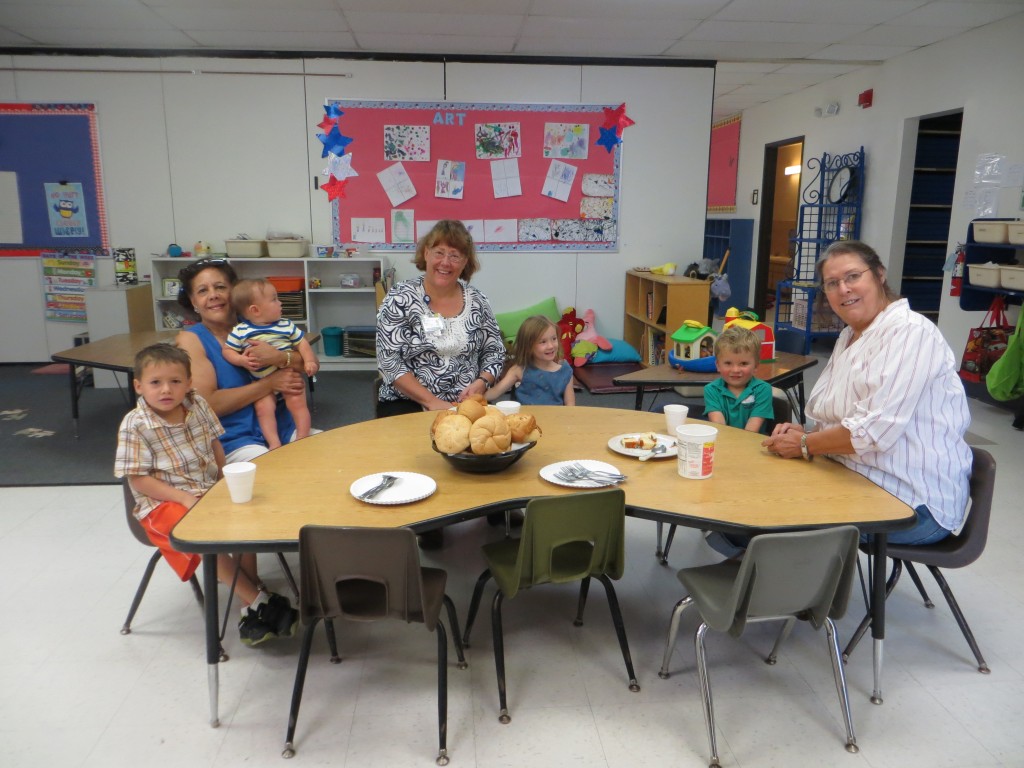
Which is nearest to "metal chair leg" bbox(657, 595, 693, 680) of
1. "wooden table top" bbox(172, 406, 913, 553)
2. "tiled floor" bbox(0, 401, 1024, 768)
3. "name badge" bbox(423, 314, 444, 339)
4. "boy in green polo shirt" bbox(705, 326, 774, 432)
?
"tiled floor" bbox(0, 401, 1024, 768)

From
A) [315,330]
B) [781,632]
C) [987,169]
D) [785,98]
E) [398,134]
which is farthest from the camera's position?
[785,98]

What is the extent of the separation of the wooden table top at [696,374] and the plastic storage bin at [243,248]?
3796mm

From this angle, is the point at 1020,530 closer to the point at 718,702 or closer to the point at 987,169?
the point at 718,702

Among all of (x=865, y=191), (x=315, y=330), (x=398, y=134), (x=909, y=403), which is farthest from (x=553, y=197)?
(x=909, y=403)

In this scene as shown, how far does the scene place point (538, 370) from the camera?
344 centimetres

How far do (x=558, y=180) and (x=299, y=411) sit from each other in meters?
4.26

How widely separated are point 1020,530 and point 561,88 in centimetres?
485

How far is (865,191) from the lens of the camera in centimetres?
714

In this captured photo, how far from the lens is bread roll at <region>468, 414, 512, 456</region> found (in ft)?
6.91

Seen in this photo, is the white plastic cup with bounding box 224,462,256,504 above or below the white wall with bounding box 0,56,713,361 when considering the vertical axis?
below

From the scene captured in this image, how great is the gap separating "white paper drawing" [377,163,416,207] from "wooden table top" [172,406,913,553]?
431 cm

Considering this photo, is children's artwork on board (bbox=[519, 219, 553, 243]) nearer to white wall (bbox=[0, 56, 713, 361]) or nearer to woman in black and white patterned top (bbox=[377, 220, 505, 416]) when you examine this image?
white wall (bbox=[0, 56, 713, 361])

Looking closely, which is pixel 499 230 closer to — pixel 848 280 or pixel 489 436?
pixel 848 280

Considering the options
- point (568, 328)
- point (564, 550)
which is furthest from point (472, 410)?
point (568, 328)
